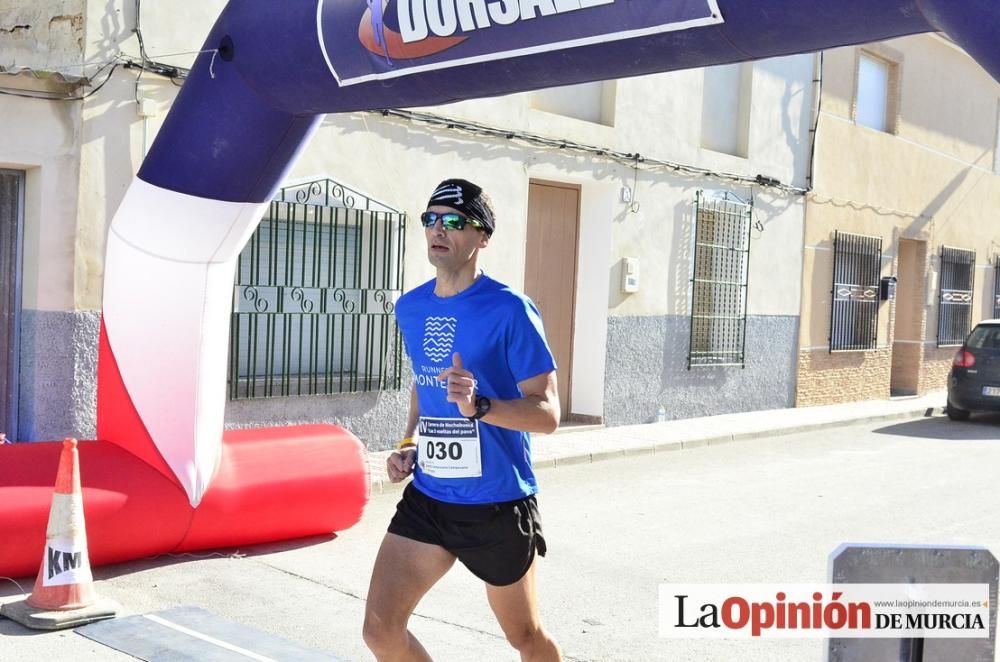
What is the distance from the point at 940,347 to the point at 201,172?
17643mm

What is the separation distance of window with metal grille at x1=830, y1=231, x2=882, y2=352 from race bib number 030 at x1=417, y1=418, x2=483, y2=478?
14.5 metres

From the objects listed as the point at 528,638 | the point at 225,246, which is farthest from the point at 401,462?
the point at 225,246

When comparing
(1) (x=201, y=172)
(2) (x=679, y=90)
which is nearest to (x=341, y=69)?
(1) (x=201, y=172)

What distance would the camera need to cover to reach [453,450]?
3.96 m

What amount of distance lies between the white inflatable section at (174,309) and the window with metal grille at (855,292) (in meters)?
12.7

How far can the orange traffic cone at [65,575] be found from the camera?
548 cm

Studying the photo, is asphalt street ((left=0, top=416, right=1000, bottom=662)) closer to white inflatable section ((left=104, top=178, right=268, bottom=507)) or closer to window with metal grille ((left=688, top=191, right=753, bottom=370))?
white inflatable section ((left=104, top=178, right=268, bottom=507))

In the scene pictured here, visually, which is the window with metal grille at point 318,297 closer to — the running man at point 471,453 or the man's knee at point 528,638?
the running man at point 471,453

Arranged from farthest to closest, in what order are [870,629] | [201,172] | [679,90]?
[679,90] → [201,172] → [870,629]

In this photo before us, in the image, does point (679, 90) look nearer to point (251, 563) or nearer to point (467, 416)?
point (251, 563)

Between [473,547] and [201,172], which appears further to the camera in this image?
[201,172]

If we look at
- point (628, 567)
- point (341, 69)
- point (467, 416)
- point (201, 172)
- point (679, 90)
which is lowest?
point (628, 567)

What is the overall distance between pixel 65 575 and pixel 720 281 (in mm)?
11037

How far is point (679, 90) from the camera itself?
14172mm
